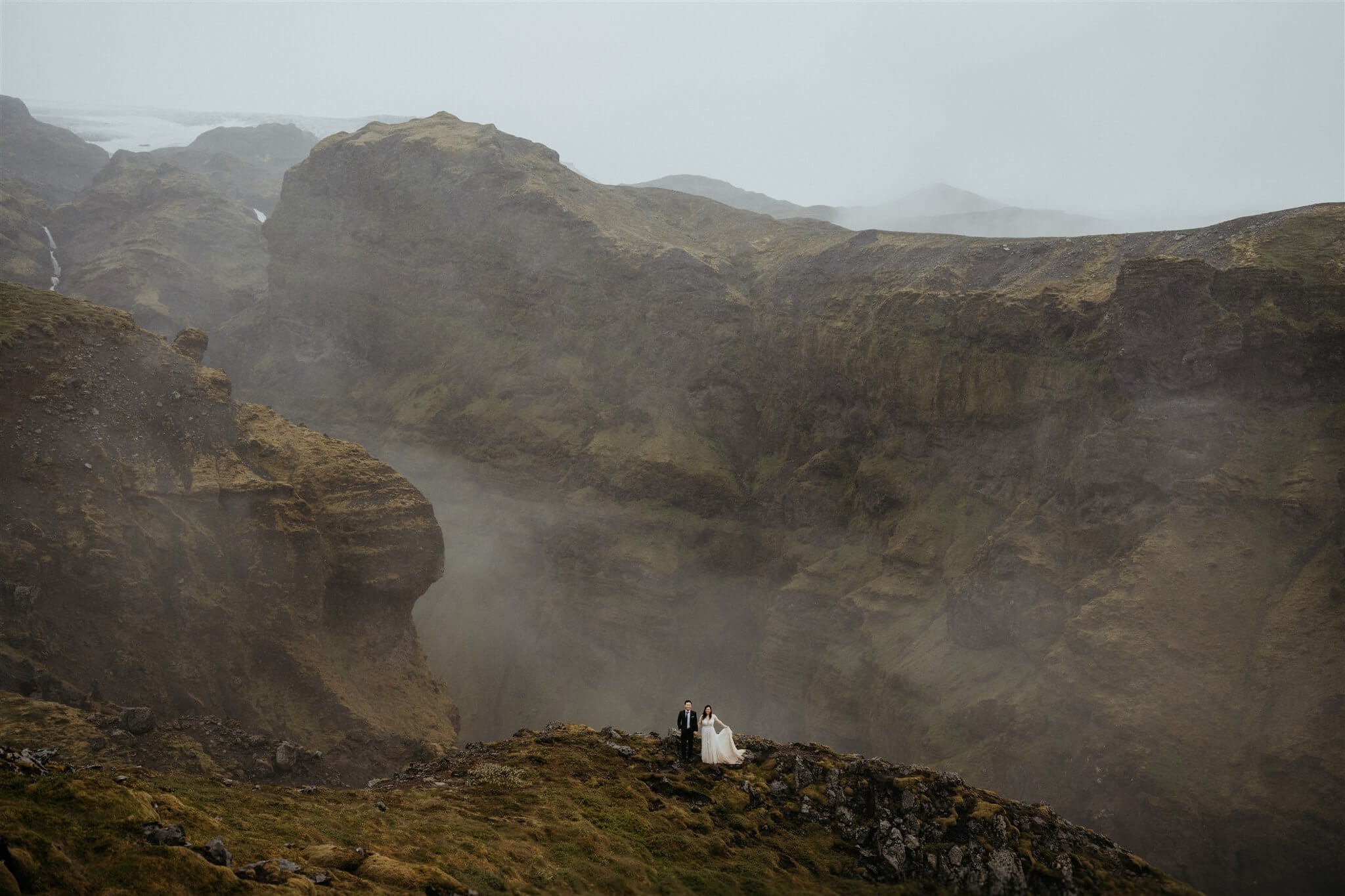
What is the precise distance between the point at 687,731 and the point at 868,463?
127 feet

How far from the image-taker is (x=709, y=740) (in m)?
23.3

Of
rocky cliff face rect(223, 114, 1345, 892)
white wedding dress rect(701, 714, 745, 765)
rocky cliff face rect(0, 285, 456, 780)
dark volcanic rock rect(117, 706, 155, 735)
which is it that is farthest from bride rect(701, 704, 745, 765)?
rocky cliff face rect(223, 114, 1345, 892)

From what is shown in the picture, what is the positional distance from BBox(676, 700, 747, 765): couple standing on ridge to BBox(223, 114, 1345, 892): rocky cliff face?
20.1 m

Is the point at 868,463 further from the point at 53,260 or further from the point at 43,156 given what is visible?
the point at 43,156

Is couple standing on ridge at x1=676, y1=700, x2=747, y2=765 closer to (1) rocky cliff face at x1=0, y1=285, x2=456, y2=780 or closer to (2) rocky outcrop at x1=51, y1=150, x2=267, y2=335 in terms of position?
(1) rocky cliff face at x1=0, y1=285, x2=456, y2=780

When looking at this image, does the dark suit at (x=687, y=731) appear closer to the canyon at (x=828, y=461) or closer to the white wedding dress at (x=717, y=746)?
the white wedding dress at (x=717, y=746)

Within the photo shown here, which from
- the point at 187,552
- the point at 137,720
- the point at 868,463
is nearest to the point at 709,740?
the point at 137,720

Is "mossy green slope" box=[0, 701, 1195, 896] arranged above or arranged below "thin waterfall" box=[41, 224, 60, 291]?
below

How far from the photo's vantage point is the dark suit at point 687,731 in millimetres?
23531

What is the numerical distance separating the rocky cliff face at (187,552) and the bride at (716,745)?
59.3ft

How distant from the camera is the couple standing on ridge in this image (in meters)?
23.3

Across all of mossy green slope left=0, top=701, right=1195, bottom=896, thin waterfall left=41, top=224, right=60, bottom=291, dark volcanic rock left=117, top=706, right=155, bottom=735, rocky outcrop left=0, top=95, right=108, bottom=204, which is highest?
rocky outcrop left=0, top=95, right=108, bottom=204

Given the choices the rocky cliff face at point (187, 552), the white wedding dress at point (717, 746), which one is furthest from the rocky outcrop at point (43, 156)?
the white wedding dress at point (717, 746)

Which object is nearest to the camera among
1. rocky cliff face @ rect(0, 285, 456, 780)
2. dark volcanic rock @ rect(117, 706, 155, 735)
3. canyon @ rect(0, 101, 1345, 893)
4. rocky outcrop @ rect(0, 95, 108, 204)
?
dark volcanic rock @ rect(117, 706, 155, 735)
